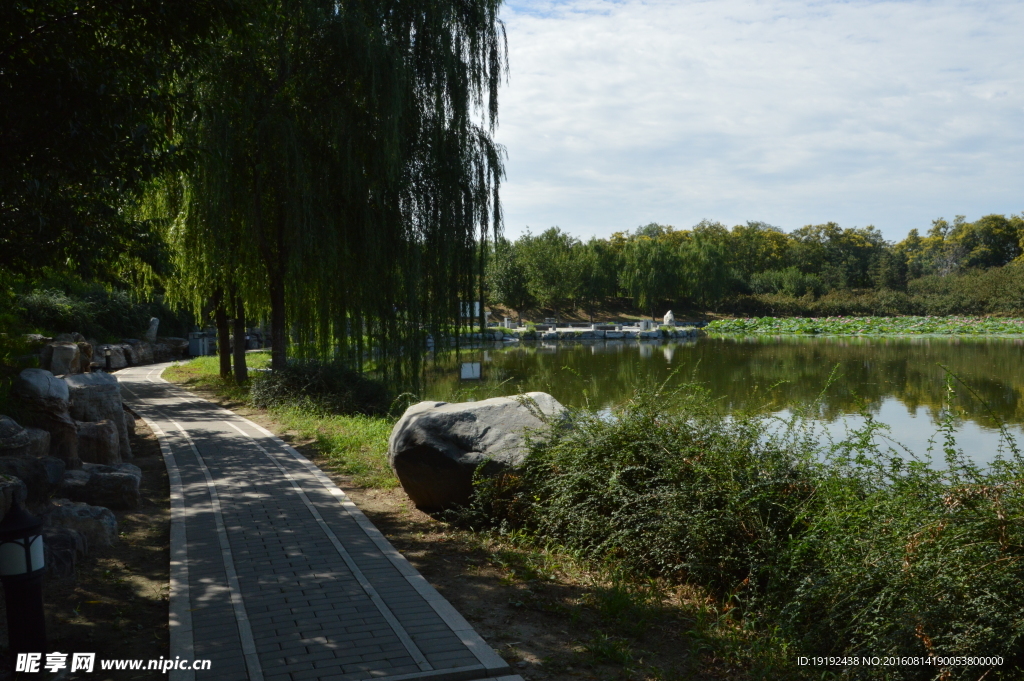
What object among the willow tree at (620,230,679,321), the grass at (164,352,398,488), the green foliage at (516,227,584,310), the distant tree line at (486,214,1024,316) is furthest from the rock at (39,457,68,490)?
the willow tree at (620,230,679,321)

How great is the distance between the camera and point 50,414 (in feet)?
25.5

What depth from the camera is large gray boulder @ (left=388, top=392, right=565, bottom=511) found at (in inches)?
273

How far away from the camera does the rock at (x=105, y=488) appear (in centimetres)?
702

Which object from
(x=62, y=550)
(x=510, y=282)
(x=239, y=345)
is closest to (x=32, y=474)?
(x=62, y=550)

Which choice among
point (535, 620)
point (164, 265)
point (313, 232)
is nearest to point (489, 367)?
point (313, 232)

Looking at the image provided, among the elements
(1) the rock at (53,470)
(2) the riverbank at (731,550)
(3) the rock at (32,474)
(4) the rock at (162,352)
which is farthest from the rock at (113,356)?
(2) the riverbank at (731,550)

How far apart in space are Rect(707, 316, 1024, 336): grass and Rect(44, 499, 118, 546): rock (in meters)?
56.9

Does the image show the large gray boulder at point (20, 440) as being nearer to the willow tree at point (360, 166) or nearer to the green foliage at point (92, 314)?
the willow tree at point (360, 166)

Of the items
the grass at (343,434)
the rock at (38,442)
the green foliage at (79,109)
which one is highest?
the green foliage at (79,109)

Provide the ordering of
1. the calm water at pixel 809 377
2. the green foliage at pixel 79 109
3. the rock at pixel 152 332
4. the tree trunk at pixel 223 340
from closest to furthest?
1. the green foliage at pixel 79 109
2. the calm water at pixel 809 377
3. the tree trunk at pixel 223 340
4. the rock at pixel 152 332

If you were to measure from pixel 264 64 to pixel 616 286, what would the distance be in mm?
57265

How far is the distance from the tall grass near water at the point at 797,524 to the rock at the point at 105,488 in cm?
327

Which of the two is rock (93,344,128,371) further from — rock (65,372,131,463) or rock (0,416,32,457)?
rock (0,416,32,457)

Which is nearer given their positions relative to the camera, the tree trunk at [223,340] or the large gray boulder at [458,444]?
the large gray boulder at [458,444]
